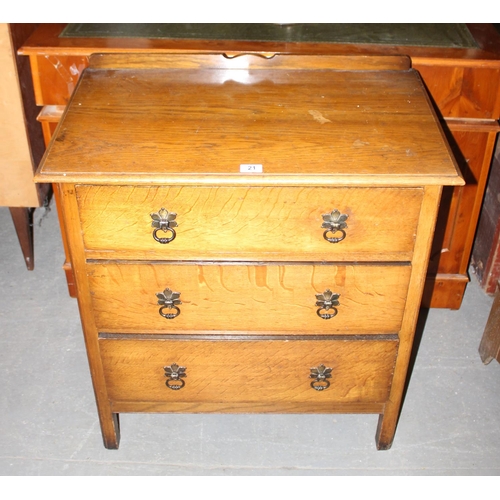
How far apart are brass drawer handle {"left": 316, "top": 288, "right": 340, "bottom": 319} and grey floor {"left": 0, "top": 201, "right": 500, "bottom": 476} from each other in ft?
1.78

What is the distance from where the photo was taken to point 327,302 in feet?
5.48

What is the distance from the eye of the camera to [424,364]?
2.30 metres

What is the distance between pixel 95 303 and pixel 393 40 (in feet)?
3.88

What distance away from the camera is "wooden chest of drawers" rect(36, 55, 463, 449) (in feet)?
4.86

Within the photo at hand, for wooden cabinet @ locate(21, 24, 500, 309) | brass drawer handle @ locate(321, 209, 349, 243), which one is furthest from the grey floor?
brass drawer handle @ locate(321, 209, 349, 243)

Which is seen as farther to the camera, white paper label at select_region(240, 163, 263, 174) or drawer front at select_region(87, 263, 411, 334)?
drawer front at select_region(87, 263, 411, 334)

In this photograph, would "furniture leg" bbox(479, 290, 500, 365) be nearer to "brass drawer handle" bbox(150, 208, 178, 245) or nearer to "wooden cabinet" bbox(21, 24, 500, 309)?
"wooden cabinet" bbox(21, 24, 500, 309)

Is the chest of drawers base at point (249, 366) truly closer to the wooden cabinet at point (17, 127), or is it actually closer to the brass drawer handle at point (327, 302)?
the brass drawer handle at point (327, 302)

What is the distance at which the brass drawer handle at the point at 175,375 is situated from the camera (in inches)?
71.1

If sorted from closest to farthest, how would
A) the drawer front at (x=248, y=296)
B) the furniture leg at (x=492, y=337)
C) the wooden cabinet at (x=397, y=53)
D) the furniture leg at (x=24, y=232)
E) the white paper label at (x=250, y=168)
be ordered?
the white paper label at (x=250, y=168)
the drawer front at (x=248, y=296)
the wooden cabinet at (x=397, y=53)
the furniture leg at (x=492, y=337)
the furniture leg at (x=24, y=232)

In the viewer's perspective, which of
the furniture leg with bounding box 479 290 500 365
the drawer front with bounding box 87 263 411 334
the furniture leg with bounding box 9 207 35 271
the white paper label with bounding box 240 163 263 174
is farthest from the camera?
the furniture leg with bounding box 9 207 35 271

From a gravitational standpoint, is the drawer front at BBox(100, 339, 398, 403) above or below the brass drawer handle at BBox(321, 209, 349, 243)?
below

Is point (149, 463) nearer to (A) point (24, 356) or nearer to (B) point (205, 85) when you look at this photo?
(A) point (24, 356)

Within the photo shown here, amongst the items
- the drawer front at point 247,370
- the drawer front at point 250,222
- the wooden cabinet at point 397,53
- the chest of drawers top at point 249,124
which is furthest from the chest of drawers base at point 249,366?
the wooden cabinet at point 397,53
